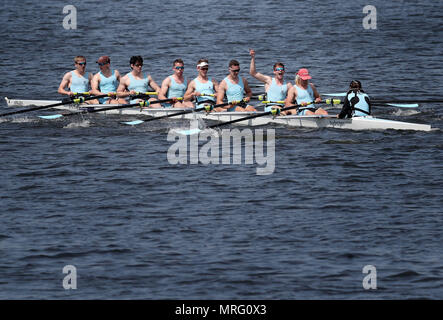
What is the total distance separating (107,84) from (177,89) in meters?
2.50

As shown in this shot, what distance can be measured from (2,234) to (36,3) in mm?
50069

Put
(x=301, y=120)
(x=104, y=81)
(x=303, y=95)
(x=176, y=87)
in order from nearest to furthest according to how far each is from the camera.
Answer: (x=301, y=120) < (x=303, y=95) < (x=176, y=87) < (x=104, y=81)

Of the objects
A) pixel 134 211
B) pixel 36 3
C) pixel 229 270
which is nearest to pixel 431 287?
pixel 229 270

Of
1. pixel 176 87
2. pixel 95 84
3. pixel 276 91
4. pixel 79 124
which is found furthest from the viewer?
pixel 95 84

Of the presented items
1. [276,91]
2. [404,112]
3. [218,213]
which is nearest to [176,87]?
[276,91]

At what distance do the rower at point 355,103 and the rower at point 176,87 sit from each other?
16.5 ft

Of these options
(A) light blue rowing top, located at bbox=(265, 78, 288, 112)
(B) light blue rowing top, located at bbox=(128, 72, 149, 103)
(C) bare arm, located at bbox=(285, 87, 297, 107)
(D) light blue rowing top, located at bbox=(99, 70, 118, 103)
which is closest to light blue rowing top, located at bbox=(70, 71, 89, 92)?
(D) light blue rowing top, located at bbox=(99, 70, 118, 103)

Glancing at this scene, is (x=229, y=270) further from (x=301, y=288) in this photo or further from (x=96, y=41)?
(x=96, y=41)

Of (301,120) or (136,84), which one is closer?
(301,120)

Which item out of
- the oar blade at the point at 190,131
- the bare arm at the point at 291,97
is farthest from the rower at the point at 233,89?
the oar blade at the point at 190,131

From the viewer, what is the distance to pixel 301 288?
46.8 feet

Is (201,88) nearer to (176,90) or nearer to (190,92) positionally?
(190,92)

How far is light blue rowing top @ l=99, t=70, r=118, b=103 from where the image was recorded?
94.1ft

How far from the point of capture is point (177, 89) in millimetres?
27625
